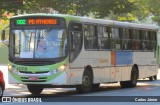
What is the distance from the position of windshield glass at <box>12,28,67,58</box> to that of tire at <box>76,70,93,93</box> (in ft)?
6.19

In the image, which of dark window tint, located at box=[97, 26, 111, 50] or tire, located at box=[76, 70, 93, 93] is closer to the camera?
tire, located at box=[76, 70, 93, 93]

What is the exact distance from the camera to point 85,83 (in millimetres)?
20875

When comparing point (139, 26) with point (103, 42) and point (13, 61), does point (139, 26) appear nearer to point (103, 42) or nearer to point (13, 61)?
point (103, 42)

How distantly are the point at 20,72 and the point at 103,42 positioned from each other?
4.72 m

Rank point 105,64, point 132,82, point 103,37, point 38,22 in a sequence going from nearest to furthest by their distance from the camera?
point 38,22 < point 103,37 < point 105,64 < point 132,82

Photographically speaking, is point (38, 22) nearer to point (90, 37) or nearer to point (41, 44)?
point (41, 44)

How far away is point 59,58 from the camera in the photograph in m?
19.2

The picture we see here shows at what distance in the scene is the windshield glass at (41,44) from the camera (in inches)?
756

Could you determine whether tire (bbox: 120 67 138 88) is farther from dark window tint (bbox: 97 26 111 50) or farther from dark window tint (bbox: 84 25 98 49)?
dark window tint (bbox: 84 25 98 49)

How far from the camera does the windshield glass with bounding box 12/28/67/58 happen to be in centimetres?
1920

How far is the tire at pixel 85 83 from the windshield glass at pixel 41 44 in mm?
1888

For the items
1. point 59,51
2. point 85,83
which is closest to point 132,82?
point 85,83

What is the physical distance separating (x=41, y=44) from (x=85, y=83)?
279 centimetres

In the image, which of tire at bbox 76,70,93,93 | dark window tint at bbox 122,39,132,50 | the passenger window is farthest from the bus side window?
dark window tint at bbox 122,39,132,50
